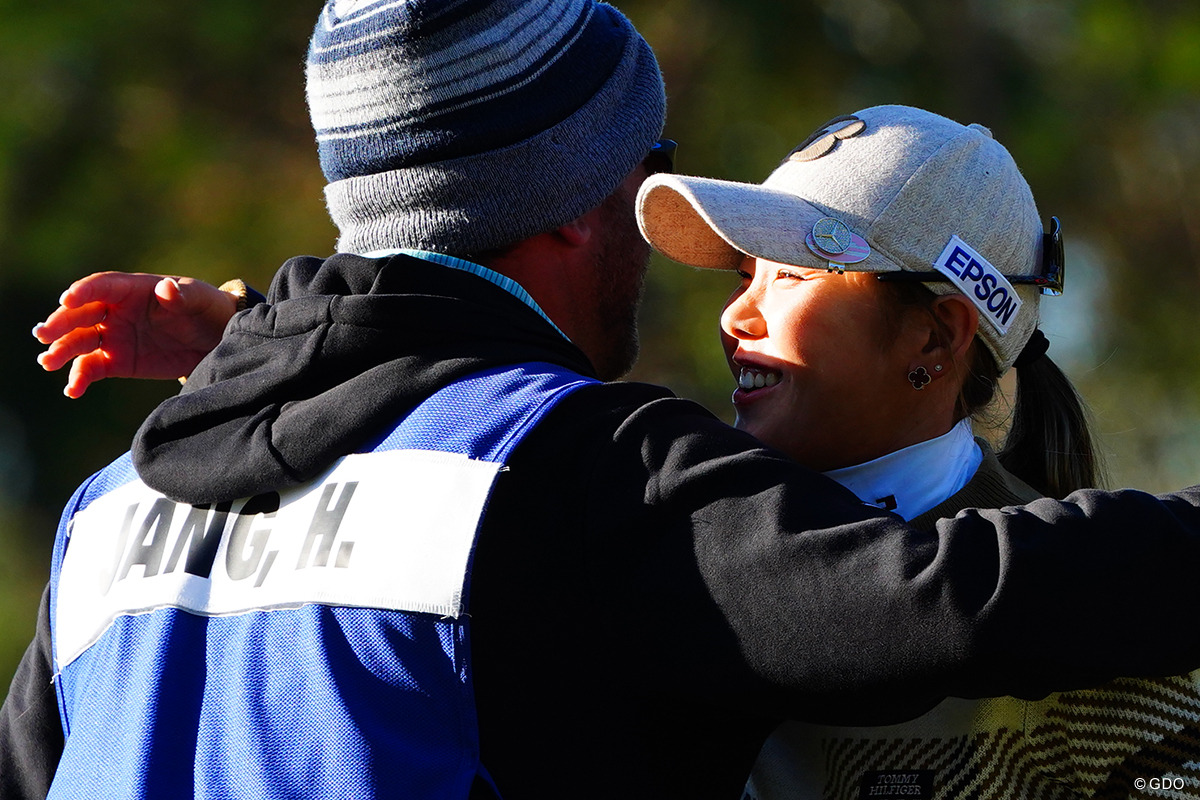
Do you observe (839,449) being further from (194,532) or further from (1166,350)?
(1166,350)

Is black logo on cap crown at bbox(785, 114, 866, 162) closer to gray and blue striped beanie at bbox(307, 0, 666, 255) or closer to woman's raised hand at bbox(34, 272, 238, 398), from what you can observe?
gray and blue striped beanie at bbox(307, 0, 666, 255)

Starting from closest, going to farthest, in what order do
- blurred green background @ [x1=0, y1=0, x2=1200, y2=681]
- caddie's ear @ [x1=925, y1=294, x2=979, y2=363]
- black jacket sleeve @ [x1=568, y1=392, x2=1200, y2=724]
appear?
black jacket sleeve @ [x1=568, y1=392, x2=1200, y2=724], caddie's ear @ [x1=925, y1=294, x2=979, y2=363], blurred green background @ [x1=0, y1=0, x2=1200, y2=681]

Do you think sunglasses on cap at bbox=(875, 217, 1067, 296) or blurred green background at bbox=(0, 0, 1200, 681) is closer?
sunglasses on cap at bbox=(875, 217, 1067, 296)

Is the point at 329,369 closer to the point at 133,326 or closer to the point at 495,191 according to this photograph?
the point at 495,191

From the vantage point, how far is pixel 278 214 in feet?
33.4

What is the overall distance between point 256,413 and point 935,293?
1067 millimetres

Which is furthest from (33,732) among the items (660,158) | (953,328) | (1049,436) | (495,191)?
(1049,436)

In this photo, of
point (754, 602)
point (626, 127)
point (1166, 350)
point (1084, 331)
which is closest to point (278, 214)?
point (1084, 331)

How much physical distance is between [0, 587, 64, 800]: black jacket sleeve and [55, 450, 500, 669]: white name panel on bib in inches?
4.0

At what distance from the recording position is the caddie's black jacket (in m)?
1.46

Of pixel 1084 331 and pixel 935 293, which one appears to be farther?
pixel 1084 331

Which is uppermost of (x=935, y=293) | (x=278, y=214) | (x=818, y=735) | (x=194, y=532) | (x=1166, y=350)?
(x=935, y=293)

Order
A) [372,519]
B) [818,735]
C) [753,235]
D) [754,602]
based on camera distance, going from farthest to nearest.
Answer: [753,235]
[818,735]
[372,519]
[754,602]

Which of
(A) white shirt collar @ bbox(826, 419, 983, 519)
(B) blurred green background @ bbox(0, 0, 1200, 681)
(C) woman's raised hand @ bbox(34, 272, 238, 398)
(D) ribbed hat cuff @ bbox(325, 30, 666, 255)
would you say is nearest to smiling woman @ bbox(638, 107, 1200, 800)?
(A) white shirt collar @ bbox(826, 419, 983, 519)
